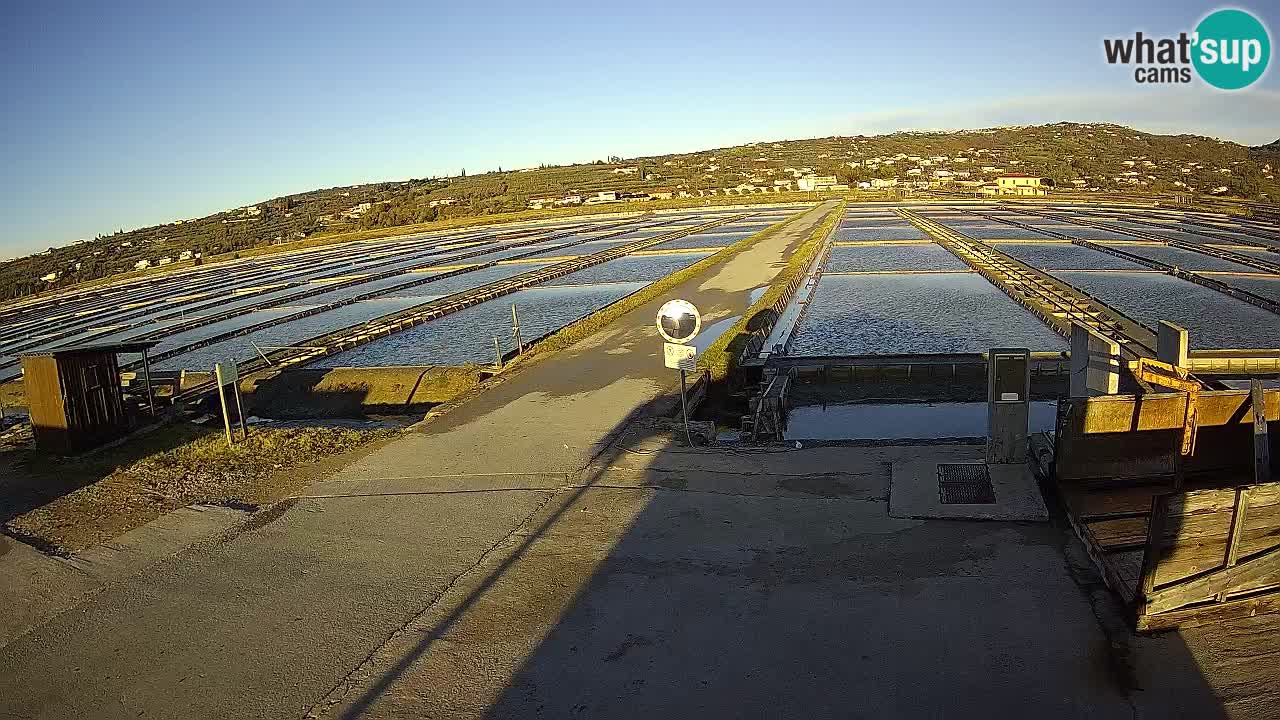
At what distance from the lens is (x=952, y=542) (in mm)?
5418

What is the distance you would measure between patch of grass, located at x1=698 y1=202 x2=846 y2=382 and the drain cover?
221 inches

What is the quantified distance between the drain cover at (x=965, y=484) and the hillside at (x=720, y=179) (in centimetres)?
4944

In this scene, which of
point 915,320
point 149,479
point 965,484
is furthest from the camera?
point 915,320

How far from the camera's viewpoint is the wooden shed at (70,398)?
8562 millimetres

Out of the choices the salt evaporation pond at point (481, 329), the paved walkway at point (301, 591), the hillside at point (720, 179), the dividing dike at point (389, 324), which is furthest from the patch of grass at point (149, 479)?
the hillside at point (720, 179)

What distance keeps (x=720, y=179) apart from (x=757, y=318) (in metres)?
Result: 101

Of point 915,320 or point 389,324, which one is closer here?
point 915,320

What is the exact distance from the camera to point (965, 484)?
627 cm

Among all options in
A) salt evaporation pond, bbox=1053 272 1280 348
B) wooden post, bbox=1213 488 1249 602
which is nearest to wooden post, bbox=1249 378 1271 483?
wooden post, bbox=1213 488 1249 602

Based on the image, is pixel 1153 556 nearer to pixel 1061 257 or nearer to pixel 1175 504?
pixel 1175 504

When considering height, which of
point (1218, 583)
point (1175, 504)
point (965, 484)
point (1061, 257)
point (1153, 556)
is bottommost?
point (1061, 257)

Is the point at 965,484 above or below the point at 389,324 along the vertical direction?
above

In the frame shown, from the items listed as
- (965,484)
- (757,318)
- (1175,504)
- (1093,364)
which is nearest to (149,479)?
(965,484)

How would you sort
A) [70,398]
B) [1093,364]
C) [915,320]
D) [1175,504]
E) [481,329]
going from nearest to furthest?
[1175,504] → [1093,364] → [70,398] → [915,320] → [481,329]
